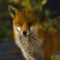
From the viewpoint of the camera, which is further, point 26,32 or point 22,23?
point 22,23

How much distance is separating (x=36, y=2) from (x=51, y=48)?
2830 millimetres

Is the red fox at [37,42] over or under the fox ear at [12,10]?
under

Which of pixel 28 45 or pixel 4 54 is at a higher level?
pixel 28 45

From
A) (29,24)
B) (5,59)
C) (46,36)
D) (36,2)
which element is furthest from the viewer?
(5,59)

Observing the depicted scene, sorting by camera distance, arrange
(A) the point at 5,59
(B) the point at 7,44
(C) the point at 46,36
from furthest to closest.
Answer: (B) the point at 7,44 < (A) the point at 5,59 < (C) the point at 46,36

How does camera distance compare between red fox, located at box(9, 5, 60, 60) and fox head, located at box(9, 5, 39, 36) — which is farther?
red fox, located at box(9, 5, 60, 60)

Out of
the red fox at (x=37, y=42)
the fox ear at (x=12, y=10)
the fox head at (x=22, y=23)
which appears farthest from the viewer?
the red fox at (x=37, y=42)

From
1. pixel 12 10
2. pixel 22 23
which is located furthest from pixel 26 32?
pixel 12 10

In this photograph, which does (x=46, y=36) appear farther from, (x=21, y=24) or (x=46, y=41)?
(x=21, y=24)

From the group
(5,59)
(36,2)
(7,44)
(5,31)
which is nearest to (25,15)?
(5,31)

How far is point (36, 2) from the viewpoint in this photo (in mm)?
1865

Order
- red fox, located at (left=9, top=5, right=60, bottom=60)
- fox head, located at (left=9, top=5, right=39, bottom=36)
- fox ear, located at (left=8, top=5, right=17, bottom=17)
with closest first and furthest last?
fox ear, located at (left=8, top=5, right=17, bottom=17) < fox head, located at (left=9, top=5, right=39, bottom=36) < red fox, located at (left=9, top=5, right=60, bottom=60)

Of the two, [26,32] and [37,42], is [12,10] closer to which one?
[26,32]

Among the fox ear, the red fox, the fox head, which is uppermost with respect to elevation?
the fox ear
